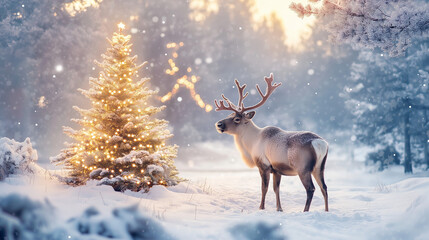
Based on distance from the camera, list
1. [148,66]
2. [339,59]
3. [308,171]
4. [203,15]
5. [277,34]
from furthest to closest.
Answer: [277,34]
[339,59]
[203,15]
[148,66]
[308,171]

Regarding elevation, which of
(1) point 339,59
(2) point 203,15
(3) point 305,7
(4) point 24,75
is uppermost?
(2) point 203,15

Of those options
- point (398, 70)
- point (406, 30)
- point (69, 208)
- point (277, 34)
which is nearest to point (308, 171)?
point (406, 30)

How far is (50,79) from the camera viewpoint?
18.1 m

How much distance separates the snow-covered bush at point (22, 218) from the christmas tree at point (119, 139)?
275 cm

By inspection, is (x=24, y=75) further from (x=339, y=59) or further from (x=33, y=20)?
(x=339, y=59)

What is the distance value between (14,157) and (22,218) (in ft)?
12.5

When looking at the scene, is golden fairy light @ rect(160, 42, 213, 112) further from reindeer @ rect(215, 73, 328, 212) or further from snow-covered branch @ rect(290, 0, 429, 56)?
snow-covered branch @ rect(290, 0, 429, 56)

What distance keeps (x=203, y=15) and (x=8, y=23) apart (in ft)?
35.3

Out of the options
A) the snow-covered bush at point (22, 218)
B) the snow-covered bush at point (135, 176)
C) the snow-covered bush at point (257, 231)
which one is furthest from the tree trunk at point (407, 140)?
the snow-covered bush at point (22, 218)

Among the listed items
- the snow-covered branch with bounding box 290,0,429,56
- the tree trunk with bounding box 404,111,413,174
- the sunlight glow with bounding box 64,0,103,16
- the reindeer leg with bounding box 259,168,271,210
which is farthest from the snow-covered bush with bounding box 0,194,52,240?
the tree trunk with bounding box 404,111,413,174

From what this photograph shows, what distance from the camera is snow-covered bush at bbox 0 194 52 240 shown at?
13.4ft

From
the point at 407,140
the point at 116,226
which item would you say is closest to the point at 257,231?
the point at 116,226

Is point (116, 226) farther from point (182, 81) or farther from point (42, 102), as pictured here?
point (182, 81)

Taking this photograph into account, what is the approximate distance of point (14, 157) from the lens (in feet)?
24.4
